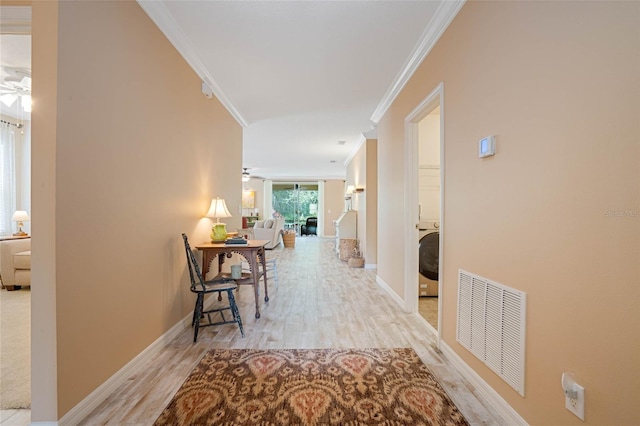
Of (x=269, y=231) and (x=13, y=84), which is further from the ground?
(x=13, y=84)

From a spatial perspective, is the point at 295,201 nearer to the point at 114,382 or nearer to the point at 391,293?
the point at 391,293

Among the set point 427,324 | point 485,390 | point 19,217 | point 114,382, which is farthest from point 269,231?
point 485,390

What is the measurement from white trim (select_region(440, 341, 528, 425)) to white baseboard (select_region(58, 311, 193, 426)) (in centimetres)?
222

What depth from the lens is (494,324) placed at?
162 cm

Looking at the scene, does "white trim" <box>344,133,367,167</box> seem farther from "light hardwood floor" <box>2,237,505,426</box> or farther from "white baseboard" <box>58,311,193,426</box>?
"white baseboard" <box>58,311,193,426</box>

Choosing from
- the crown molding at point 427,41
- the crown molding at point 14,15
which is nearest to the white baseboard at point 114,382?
the crown molding at point 14,15

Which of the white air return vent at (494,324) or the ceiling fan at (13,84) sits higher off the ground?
the ceiling fan at (13,84)

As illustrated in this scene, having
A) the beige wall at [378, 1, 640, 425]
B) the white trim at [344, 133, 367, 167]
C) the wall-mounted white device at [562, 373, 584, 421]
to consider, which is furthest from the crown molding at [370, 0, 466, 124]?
the wall-mounted white device at [562, 373, 584, 421]

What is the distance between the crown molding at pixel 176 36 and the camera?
2070 millimetres

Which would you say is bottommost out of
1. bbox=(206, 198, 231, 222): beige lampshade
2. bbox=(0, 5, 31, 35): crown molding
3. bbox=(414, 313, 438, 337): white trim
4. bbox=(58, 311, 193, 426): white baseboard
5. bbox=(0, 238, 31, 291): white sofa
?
bbox=(414, 313, 438, 337): white trim

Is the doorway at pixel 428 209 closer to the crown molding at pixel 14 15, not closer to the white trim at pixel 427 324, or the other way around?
the white trim at pixel 427 324

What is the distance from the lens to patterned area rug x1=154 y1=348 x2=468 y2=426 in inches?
59.8

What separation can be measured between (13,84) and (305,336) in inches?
177

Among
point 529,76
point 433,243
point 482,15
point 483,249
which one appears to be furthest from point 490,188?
Answer: point 433,243
